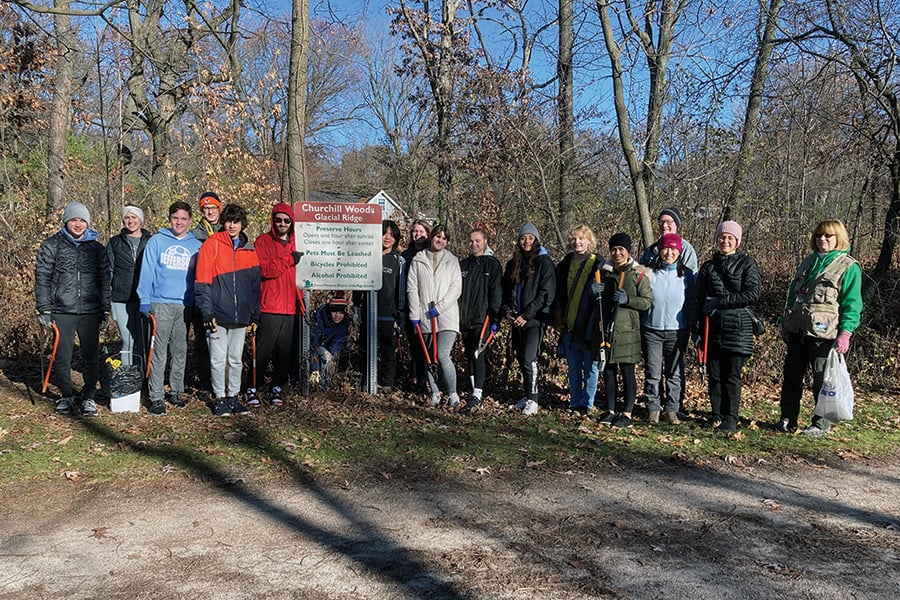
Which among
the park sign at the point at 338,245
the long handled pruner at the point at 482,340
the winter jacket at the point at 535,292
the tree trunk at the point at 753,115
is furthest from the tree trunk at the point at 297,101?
the tree trunk at the point at 753,115

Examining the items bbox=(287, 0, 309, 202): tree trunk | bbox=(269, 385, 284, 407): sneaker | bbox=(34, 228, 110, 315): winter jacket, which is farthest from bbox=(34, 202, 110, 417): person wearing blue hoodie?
bbox=(287, 0, 309, 202): tree trunk

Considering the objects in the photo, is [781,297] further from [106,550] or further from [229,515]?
[106,550]

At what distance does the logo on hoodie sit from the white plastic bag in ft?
20.8

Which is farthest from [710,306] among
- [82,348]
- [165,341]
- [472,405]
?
[82,348]

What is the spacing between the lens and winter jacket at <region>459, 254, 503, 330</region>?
7.30 meters

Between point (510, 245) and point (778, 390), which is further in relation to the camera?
point (510, 245)

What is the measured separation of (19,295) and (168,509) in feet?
25.3

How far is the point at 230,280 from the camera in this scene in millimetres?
6730

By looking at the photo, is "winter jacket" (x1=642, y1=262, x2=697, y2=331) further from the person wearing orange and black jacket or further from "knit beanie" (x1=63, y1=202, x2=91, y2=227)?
"knit beanie" (x1=63, y1=202, x2=91, y2=227)

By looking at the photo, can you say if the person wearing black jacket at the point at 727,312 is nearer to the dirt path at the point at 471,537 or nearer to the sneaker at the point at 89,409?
the dirt path at the point at 471,537

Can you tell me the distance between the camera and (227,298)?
671 centimetres

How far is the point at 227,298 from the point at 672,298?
447 centimetres

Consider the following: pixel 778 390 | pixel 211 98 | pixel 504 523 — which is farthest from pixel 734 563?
pixel 211 98

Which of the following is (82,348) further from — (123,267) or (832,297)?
(832,297)
